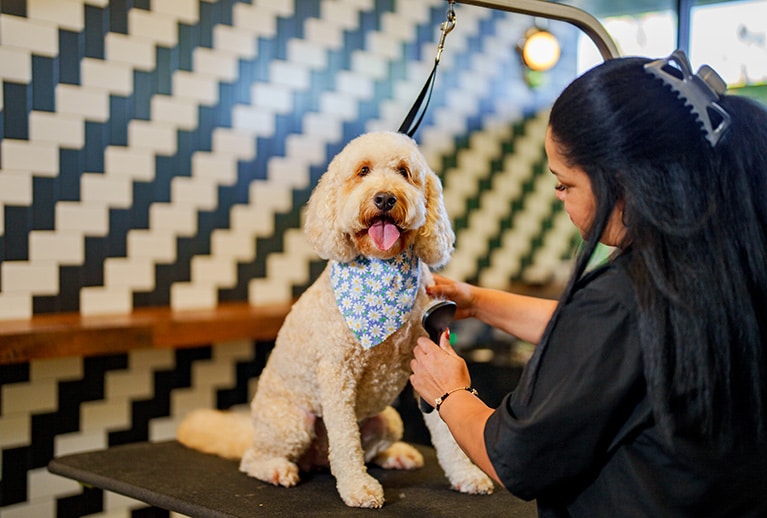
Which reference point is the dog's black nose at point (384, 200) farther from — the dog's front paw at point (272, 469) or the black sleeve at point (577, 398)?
the dog's front paw at point (272, 469)

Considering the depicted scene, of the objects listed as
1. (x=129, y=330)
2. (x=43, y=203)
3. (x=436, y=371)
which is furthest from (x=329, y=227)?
(x=43, y=203)

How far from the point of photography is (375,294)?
4.67 ft

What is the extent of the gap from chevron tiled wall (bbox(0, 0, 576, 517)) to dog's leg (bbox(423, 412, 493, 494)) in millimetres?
1259

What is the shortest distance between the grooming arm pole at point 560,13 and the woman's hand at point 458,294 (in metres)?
0.56

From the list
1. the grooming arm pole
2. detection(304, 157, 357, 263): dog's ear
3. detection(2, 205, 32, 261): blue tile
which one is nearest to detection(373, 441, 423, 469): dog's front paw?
detection(304, 157, 357, 263): dog's ear

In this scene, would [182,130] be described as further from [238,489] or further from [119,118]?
[238,489]

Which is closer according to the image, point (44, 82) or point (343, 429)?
point (343, 429)

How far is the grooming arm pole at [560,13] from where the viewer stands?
1.44 meters

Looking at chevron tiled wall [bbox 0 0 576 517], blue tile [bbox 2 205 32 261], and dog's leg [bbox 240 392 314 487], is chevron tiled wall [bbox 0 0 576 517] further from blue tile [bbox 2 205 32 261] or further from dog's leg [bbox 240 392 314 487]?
dog's leg [bbox 240 392 314 487]

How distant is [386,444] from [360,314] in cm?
41

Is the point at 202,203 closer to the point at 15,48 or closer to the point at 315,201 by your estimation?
the point at 15,48

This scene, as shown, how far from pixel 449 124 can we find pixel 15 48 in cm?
186

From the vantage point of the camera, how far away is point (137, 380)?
8.04 feet

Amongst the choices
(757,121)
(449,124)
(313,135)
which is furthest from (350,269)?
(449,124)
